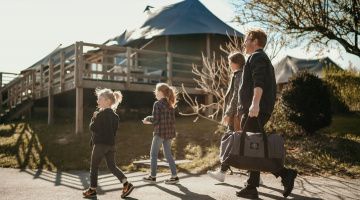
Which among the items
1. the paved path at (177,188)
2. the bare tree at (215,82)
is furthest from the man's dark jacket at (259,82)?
the bare tree at (215,82)

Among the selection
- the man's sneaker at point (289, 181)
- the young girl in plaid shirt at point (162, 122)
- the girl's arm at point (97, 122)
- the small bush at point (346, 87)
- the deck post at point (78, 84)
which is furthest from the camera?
the small bush at point (346, 87)

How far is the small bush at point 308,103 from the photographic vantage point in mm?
9844

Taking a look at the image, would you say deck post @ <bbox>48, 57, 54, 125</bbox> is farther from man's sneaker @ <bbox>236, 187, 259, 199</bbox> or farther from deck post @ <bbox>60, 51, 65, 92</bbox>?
man's sneaker @ <bbox>236, 187, 259, 199</bbox>

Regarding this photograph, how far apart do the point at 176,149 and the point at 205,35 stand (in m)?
10.1

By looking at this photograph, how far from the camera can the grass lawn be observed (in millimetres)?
7965

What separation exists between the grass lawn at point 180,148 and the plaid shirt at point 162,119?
1.38 metres

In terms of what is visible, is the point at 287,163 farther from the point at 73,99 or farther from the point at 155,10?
the point at 155,10

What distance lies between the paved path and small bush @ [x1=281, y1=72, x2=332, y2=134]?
3306 mm

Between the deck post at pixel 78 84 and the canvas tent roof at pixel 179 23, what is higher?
the canvas tent roof at pixel 179 23

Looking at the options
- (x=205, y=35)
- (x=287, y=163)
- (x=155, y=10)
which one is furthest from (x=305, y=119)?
(x=155, y=10)

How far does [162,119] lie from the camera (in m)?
6.64

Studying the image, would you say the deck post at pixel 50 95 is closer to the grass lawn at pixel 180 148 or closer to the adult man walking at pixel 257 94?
the grass lawn at pixel 180 148

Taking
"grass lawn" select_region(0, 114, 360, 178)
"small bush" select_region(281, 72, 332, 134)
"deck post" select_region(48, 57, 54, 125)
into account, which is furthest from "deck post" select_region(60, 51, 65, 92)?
"small bush" select_region(281, 72, 332, 134)

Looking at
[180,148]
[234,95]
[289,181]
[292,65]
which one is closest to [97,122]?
[234,95]
